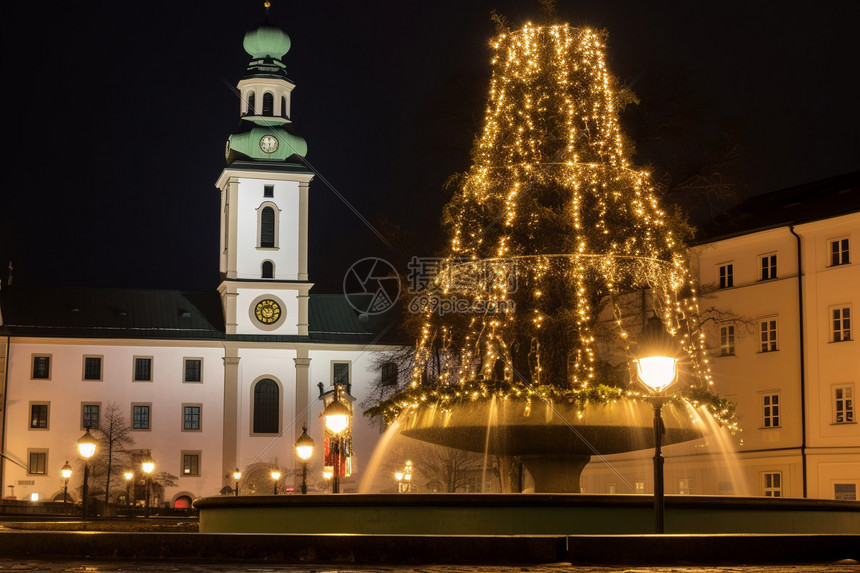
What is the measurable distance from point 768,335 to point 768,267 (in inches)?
86.2

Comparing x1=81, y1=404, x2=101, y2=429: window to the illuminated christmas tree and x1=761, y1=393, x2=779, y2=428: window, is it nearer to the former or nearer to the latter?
x1=761, y1=393, x2=779, y2=428: window

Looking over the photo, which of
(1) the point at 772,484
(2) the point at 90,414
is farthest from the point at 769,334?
(2) the point at 90,414

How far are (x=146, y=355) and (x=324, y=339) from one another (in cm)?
1029

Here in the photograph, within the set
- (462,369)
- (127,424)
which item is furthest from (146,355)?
(462,369)

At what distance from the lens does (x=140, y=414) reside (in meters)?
78.4

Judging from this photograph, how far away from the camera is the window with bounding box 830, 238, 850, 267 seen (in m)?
42.2

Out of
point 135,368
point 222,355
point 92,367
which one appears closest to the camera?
point 92,367

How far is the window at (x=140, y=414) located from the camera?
7819cm

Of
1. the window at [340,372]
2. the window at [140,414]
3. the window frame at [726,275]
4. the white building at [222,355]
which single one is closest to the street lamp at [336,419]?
the window frame at [726,275]

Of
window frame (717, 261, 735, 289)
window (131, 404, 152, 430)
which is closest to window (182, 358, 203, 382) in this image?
window (131, 404, 152, 430)

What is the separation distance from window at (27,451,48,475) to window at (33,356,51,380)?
14.0 ft

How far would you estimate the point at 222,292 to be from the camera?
82250 millimetres

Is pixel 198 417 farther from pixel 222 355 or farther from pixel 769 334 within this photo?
pixel 769 334

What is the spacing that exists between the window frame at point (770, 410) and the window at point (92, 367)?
44.8 meters
